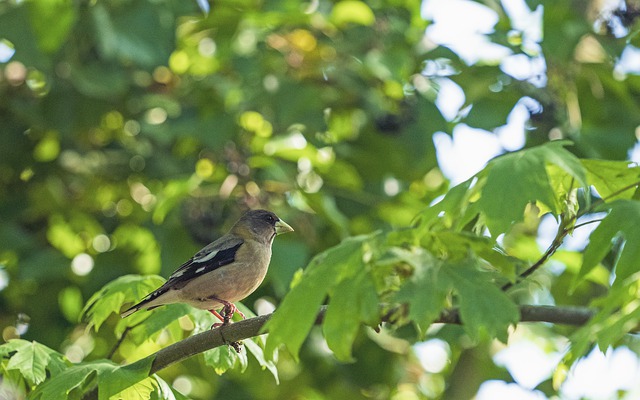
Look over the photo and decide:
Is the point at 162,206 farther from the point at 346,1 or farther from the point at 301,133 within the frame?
the point at 346,1

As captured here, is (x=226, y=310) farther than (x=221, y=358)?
Yes

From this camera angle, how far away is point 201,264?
396 cm

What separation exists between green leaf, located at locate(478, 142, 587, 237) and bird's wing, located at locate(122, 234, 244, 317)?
4.70 feet

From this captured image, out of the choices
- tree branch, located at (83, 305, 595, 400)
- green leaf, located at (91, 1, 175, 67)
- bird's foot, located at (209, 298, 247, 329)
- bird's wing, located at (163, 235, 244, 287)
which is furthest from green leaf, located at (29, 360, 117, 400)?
green leaf, located at (91, 1, 175, 67)

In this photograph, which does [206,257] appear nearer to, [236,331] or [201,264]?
[201,264]

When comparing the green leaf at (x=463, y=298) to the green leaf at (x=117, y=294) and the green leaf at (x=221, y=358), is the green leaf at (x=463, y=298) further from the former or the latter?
the green leaf at (x=117, y=294)

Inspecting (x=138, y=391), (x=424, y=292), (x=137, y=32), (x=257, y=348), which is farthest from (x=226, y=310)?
(x=137, y=32)

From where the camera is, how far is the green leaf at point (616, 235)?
2.69m

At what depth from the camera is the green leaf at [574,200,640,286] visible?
2691 millimetres

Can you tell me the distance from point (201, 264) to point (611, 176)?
178 cm

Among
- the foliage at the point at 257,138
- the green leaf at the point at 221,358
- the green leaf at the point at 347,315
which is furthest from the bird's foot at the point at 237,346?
the foliage at the point at 257,138

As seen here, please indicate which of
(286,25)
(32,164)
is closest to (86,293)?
(32,164)

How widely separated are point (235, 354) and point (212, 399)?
10.4 feet

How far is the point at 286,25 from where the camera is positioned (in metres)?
6.47
